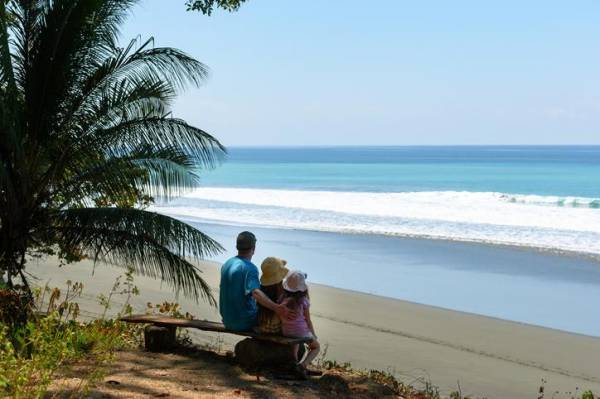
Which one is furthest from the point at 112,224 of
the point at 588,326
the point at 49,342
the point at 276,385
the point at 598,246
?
the point at 598,246

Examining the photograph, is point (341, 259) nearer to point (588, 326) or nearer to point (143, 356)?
point (588, 326)

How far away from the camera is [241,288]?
23.9 feet

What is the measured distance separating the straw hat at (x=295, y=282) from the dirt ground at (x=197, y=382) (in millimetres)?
724

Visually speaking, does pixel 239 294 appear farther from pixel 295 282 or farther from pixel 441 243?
pixel 441 243

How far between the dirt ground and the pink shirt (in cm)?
38

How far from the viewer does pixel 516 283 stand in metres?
16.4

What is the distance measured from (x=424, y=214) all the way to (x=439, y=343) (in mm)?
22102

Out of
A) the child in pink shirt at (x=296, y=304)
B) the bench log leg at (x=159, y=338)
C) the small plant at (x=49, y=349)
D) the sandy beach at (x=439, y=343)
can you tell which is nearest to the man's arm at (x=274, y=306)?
the child in pink shirt at (x=296, y=304)

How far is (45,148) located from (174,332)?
2.32m

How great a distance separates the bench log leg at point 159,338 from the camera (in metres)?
7.75

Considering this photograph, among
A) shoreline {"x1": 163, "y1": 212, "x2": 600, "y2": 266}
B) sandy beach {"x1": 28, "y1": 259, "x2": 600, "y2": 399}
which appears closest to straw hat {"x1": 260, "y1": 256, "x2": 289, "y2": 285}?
sandy beach {"x1": 28, "y1": 259, "x2": 600, "y2": 399}

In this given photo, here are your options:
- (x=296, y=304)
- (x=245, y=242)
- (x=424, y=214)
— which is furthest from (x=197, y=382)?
(x=424, y=214)

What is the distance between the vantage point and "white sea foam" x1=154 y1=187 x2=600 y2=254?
84.1 ft

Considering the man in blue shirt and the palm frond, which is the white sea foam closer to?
the palm frond
